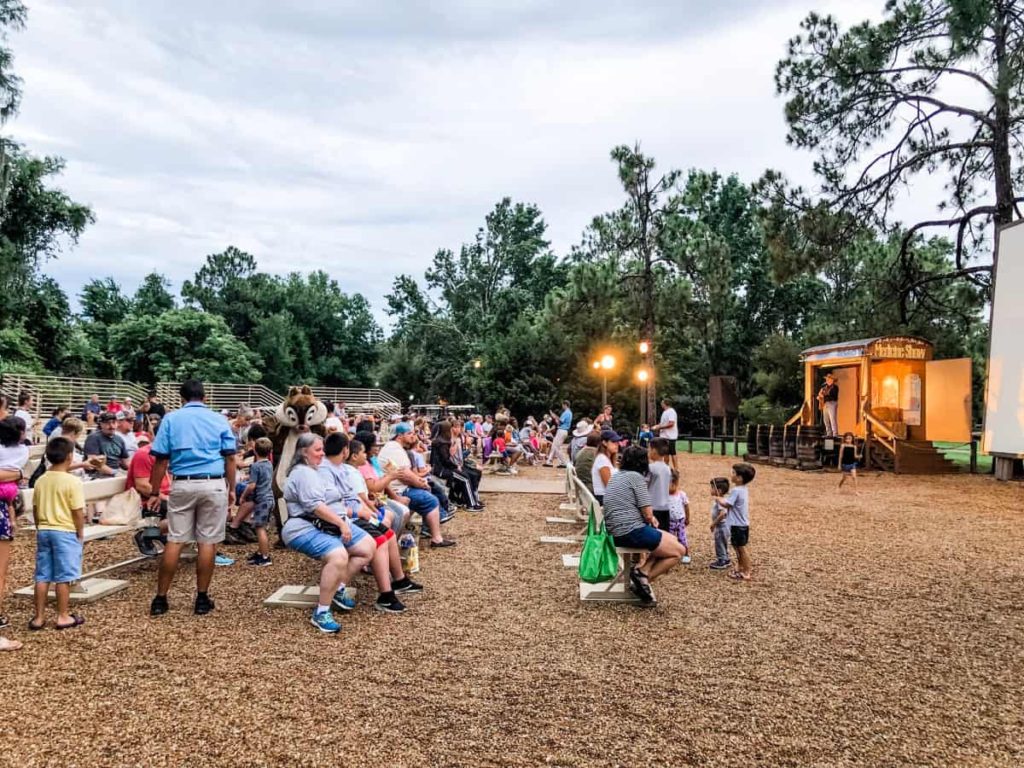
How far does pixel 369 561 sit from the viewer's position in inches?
175

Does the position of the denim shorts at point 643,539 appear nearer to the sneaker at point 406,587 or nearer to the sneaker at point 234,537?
the sneaker at point 406,587

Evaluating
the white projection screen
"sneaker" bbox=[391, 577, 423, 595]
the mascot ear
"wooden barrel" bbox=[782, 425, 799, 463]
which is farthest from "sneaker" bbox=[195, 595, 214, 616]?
"wooden barrel" bbox=[782, 425, 799, 463]

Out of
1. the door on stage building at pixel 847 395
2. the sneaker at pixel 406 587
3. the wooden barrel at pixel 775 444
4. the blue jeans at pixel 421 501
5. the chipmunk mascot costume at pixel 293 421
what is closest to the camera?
the sneaker at pixel 406 587

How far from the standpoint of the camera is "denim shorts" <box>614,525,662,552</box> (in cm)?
482

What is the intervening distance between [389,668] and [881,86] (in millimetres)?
17071

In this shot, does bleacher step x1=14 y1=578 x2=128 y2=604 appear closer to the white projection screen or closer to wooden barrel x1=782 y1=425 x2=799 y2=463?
the white projection screen

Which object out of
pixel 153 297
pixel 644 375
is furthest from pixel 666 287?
pixel 153 297

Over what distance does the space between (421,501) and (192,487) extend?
2600 millimetres

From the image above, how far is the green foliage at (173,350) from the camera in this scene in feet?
117

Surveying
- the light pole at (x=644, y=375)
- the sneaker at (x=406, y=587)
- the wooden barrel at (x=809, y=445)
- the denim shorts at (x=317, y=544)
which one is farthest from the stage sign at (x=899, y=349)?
the denim shorts at (x=317, y=544)

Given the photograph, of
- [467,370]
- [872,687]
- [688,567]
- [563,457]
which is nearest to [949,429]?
[563,457]

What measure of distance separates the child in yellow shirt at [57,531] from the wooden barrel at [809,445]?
14.8 metres

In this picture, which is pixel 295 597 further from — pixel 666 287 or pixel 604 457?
pixel 666 287

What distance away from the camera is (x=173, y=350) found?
36.0 m
